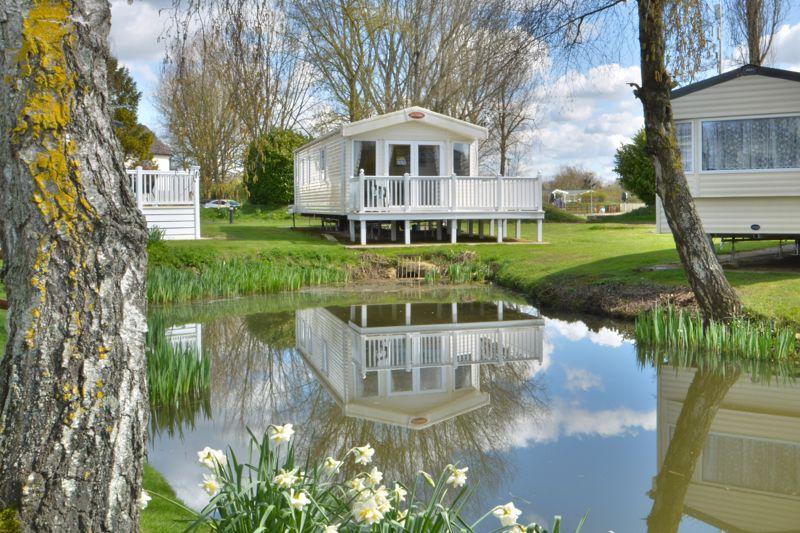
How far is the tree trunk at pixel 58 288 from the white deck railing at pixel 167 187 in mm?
18281

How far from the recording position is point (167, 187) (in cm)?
2081

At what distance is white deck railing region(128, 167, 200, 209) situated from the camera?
20672 mm

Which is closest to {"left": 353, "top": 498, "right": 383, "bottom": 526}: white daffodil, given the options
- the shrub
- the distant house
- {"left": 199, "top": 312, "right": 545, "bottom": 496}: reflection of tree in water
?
the shrub

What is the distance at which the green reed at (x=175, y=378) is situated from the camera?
7.30m

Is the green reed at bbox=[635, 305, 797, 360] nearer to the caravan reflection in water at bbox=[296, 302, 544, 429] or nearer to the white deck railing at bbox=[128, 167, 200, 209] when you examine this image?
the caravan reflection in water at bbox=[296, 302, 544, 429]

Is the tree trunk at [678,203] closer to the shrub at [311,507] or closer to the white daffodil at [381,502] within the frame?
the shrub at [311,507]

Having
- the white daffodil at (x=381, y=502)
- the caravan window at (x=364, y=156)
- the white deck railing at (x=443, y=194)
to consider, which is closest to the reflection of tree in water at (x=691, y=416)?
the white daffodil at (x=381, y=502)

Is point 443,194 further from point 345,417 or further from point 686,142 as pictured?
point 345,417

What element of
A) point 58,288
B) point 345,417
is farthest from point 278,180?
point 58,288

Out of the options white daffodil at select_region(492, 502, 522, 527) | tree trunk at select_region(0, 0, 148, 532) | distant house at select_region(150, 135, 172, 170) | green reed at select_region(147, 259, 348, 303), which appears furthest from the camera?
distant house at select_region(150, 135, 172, 170)

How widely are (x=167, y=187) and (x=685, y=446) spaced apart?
1698 cm

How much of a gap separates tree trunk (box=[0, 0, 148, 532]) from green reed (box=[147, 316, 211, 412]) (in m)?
4.53

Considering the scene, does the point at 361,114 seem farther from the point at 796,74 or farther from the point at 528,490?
the point at 528,490

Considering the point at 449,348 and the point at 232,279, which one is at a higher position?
the point at 232,279
